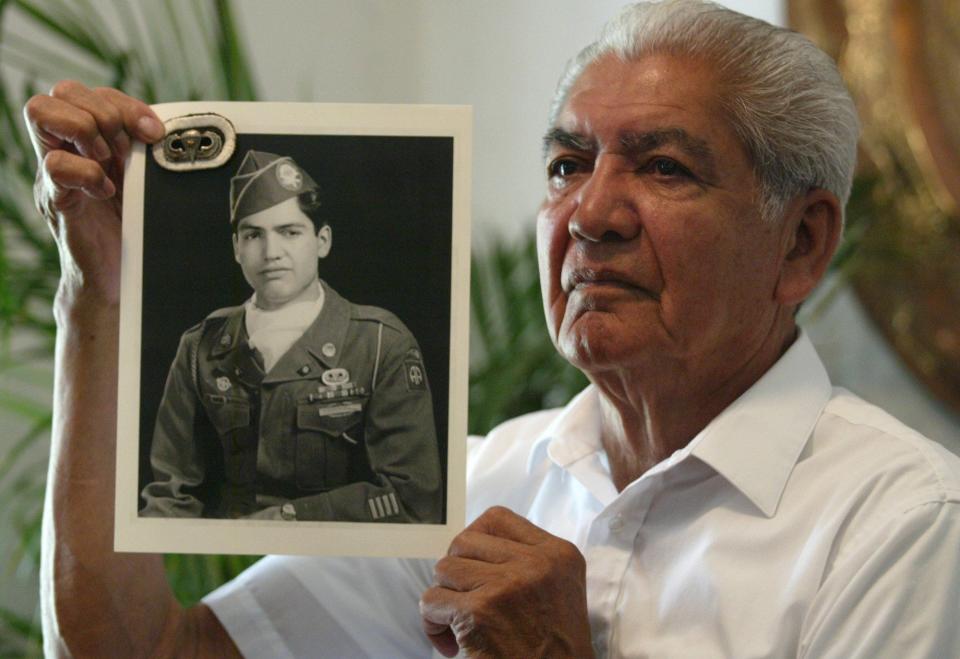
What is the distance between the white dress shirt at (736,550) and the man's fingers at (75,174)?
47 cm

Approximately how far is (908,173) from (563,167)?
794 mm

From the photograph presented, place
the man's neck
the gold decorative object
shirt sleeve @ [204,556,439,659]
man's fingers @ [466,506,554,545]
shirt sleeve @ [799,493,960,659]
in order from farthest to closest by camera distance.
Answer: the gold decorative object → shirt sleeve @ [204,556,439,659] → the man's neck → man's fingers @ [466,506,554,545] → shirt sleeve @ [799,493,960,659]

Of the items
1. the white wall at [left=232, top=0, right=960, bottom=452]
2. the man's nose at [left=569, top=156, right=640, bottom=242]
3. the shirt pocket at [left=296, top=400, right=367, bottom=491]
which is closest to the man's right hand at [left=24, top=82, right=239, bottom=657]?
the shirt pocket at [left=296, top=400, right=367, bottom=491]

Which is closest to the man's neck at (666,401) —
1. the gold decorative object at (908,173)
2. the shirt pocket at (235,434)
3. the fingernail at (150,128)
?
the shirt pocket at (235,434)

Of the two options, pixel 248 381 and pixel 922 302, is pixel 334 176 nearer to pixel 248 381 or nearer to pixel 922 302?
pixel 248 381

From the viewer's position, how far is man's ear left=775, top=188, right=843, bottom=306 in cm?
115

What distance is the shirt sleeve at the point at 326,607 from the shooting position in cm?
123

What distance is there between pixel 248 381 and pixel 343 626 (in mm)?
360

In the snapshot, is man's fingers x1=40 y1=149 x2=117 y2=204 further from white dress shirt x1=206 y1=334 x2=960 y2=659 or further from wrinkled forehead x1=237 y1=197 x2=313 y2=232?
white dress shirt x1=206 y1=334 x2=960 y2=659

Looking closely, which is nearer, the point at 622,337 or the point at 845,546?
the point at 845,546

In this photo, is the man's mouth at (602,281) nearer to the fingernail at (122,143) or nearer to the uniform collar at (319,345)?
the uniform collar at (319,345)

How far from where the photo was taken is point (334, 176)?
3.41 feet

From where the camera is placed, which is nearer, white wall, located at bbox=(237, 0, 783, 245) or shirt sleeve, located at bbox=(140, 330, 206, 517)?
shirt sleeve, located at bbox=(140, 330, 206, 517)

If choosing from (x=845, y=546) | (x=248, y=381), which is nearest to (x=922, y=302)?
(x=845, y=546)
